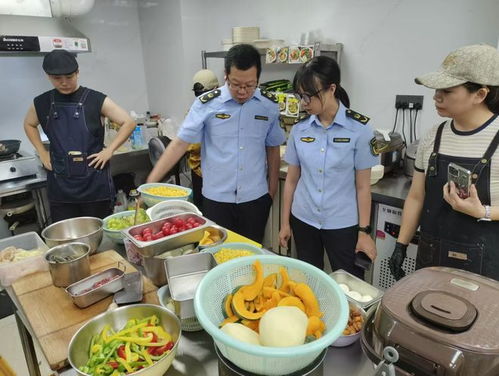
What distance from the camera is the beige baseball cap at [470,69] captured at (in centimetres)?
118

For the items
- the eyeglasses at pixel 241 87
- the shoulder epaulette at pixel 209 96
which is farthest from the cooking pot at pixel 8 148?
the eyeglasses at pixel 241 87

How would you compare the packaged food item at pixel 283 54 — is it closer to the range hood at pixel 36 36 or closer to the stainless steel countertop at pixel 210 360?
the range hood at pixel 36 36

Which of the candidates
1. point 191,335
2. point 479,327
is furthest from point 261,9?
point 479,327

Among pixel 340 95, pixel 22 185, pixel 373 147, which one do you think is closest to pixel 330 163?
pixel 373 147

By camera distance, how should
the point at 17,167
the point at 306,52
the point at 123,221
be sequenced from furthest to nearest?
the point at 17,167 < the point at 306,52 < the point at 123,221

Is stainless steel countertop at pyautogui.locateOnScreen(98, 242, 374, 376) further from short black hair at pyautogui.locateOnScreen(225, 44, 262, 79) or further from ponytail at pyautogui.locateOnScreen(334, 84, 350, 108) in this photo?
short black hair at pyautogui.locateOnScreen(225, 44, 262, 79)

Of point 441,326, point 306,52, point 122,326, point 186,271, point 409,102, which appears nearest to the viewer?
point 441,326

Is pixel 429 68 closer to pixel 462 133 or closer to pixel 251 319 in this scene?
pixel 462 133

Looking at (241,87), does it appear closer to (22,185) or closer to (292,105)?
(292,105)

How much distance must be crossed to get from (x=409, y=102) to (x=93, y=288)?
221cm

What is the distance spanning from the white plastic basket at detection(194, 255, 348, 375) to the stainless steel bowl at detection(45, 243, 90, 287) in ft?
2.05

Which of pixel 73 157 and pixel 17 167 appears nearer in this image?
pixel 73 157

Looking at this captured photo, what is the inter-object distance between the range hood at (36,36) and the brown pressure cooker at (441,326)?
312 cm

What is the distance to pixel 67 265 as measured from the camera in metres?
1.21
